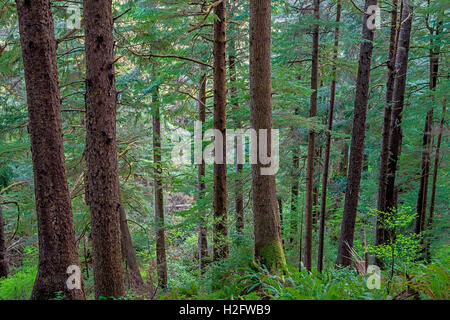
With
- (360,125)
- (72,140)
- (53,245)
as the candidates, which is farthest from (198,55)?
(53,245)

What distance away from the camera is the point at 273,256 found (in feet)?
16.6

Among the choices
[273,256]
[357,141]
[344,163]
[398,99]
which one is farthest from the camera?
[344,163]

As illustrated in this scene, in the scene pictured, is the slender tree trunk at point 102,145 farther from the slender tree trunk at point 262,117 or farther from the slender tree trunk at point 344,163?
the slender tree trunk at point 344,163

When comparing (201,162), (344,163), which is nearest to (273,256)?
(201,162)

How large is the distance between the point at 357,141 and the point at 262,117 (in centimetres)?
409

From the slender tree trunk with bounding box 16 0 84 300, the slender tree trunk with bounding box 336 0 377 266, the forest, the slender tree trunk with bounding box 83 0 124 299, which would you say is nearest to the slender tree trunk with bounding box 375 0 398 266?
the forest

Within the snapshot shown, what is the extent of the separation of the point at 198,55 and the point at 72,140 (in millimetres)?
5099

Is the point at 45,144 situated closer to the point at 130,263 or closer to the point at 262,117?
the point at 262,117

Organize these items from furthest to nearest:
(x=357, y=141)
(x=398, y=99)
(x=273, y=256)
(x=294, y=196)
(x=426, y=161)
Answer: (x=294, y=196)
(x=426, y=161)
(x=398, y=99)
(x=357, y=141)
(x=273, y=256)

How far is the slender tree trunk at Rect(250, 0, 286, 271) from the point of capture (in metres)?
5.17

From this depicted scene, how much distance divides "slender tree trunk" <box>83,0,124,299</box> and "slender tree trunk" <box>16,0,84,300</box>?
1.41 ft

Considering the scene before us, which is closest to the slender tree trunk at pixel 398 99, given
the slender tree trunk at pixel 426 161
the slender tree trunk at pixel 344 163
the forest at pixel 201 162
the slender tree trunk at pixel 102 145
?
the forest at pixel 201 162

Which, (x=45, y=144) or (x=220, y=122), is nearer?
(x=45, y=144)

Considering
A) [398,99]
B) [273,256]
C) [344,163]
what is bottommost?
[344,163]
